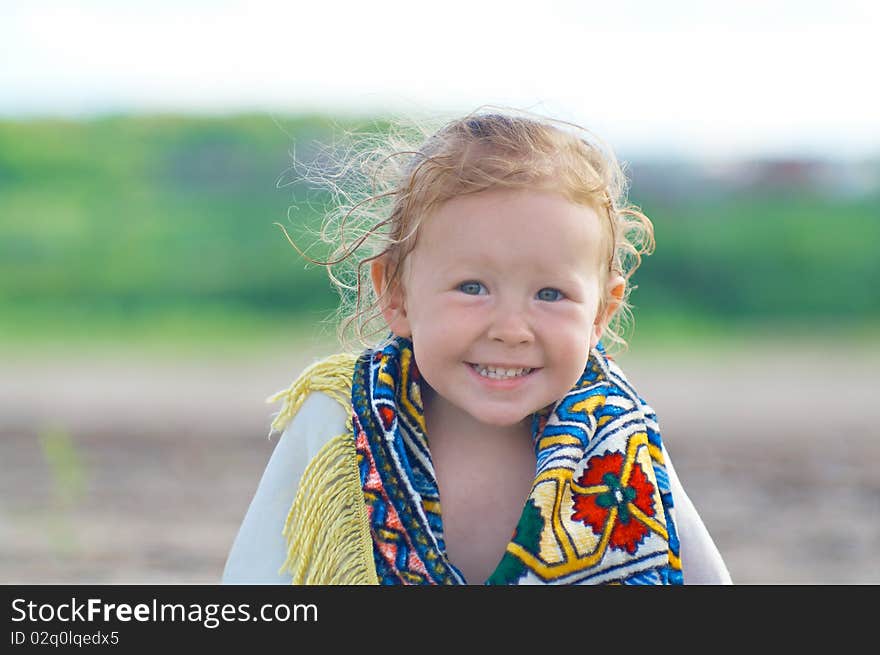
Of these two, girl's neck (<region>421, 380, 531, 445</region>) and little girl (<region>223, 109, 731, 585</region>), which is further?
girl's neck (<region>421, 380, 531, 445</region>)

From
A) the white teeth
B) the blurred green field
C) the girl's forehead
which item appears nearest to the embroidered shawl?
the white teeth

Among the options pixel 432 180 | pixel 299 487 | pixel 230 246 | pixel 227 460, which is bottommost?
pixel 299 487

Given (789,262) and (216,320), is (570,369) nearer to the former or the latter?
(216,320)

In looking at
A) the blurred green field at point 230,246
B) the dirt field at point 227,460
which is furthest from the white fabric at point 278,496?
the blurred green field at point 230,246

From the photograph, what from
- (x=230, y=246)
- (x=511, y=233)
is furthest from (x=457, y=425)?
(x=230, y=246)

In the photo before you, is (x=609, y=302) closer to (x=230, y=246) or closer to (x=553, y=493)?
(x=553, y=493)

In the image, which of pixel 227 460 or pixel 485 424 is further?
pixel 227 460

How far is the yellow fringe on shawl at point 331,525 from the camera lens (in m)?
2.04

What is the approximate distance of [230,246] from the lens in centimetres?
1357

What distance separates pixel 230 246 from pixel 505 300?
11.9 metres

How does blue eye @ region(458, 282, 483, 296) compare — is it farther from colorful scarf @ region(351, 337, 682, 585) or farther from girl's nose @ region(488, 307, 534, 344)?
colorful scarf @ region(351, 337, 682, 585)

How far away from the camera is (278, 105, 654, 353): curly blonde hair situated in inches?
82.6

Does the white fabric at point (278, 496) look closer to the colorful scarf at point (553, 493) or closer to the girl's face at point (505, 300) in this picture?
the colorful scarf at point (553, 493)
